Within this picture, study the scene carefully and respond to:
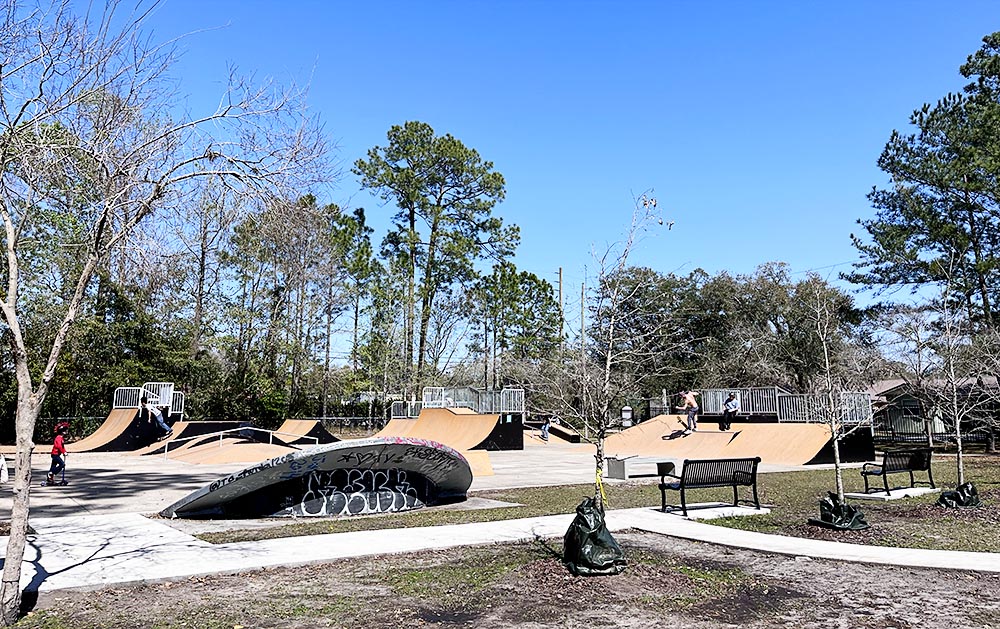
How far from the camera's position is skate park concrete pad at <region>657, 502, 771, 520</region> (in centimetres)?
1070

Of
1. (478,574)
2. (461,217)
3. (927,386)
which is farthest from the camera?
(461,217)

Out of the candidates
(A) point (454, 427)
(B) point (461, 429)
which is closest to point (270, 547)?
(B) point (461, 429)

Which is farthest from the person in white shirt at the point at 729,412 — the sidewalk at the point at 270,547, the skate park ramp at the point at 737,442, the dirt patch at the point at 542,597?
the dirt patch at the point at 542,597

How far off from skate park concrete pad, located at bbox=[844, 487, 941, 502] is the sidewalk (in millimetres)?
4665

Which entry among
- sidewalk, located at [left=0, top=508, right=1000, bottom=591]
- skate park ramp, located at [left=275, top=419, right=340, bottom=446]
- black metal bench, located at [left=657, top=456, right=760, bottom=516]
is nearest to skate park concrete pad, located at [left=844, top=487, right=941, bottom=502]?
black metal bench, located at [left=657, top=456, right=760, bottom=516]

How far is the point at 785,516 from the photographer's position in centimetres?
1077

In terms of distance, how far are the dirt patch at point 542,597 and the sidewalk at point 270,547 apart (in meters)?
0.36

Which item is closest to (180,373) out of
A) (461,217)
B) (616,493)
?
(461,217)

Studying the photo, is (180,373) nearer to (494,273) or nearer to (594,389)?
(494,273)

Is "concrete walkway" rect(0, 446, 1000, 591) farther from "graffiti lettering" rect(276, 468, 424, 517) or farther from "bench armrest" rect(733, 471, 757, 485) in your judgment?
"bench armrest" rect(733, 471, 757, 485)

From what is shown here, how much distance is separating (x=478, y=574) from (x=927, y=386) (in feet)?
59.1

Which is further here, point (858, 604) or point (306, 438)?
point (306, 438)

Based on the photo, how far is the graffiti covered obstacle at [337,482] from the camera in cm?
995

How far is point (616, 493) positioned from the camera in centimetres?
1421
